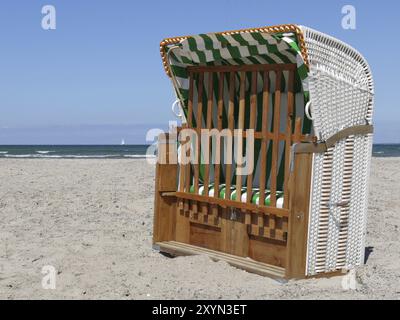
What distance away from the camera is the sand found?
4.41m

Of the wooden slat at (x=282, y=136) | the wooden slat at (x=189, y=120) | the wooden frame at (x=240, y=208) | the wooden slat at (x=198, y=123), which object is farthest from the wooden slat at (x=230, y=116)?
the wooden slat at (x=189, y=120)

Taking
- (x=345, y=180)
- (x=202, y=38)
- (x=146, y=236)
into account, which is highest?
(x=202, y=38)

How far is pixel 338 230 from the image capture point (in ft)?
16.2

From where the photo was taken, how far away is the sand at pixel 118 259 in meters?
4.41

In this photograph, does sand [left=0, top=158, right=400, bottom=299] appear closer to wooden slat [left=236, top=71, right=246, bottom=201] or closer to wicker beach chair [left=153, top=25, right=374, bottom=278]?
wicker beach chair [left=153, top=25, right=374, bottom=278]

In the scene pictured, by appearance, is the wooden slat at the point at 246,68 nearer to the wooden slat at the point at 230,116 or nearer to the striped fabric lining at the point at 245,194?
the wooden slat at the point at 230,116

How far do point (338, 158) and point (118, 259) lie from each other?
2.38 meters

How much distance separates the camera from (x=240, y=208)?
17.3 ft

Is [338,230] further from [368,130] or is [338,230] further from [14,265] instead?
[14,265]

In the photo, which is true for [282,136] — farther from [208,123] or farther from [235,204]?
[208,123]

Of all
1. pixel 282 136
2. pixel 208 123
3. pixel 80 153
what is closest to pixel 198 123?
pixel 208 123

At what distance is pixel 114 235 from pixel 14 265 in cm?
172

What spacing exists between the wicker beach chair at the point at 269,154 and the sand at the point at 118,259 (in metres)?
0.29
